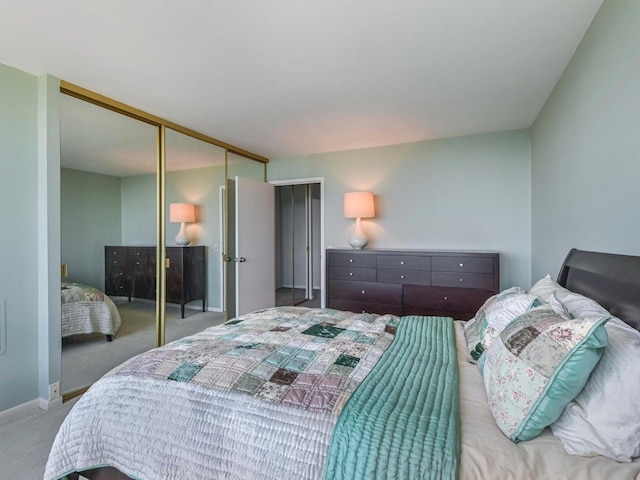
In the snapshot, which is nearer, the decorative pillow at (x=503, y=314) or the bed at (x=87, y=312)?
the decorative pillow at (x=503, y=314)

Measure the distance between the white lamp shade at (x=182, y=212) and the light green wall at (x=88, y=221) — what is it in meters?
0.53

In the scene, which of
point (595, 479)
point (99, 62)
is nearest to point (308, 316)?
point (595, 479)

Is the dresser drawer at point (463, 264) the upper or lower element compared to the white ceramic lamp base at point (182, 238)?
lower

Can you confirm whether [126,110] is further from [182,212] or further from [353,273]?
[353,273]

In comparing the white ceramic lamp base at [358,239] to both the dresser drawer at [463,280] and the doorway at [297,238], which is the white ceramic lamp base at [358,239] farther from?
the doorway at [297,238]

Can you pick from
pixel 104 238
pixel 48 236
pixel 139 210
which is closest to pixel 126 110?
pixel 139 210

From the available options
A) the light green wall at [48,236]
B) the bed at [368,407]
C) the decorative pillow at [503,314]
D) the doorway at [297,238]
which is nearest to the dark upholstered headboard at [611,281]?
the bed at [368,407]

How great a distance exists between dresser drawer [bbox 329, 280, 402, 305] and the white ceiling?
1830 millimetres

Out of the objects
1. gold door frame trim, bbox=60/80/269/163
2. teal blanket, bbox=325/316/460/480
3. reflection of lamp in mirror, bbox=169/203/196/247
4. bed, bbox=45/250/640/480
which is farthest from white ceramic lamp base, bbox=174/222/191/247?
teal blanket, bbox=325/316/460/480

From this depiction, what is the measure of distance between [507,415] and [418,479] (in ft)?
1.10

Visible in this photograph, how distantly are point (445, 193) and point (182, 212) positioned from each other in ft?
10.1

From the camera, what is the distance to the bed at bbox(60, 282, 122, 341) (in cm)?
252

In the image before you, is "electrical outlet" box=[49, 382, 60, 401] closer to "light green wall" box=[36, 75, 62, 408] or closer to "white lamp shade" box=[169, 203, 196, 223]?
"light green wall" box=[36, 75, 62, 408]

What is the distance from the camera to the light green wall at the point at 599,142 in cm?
138
